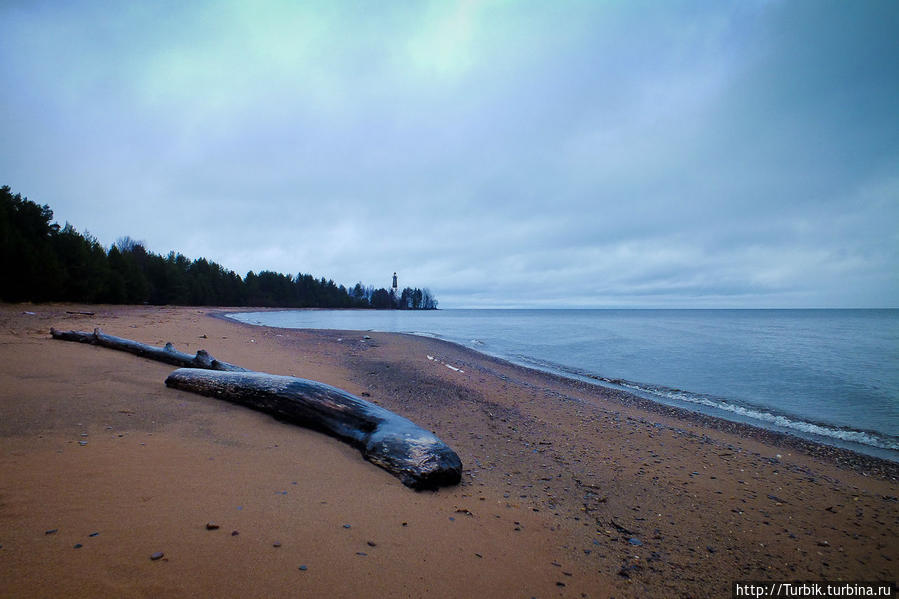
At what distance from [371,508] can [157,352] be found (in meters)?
7.94

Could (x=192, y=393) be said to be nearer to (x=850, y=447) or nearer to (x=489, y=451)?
(x=489, y=451)

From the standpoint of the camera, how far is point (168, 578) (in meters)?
2.11

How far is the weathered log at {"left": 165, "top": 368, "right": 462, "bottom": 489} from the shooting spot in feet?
13.5

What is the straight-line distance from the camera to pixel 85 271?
1347 inches

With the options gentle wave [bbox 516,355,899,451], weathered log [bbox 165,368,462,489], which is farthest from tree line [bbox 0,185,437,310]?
gentle wave [bbox 516,355,899,451]

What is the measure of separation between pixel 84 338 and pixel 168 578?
35.3 ft

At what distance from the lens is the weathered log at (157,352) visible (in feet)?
25.0

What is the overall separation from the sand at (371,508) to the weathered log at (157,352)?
76 cm

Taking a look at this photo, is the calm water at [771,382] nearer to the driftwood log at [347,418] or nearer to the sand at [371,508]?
the sand at [371,508]

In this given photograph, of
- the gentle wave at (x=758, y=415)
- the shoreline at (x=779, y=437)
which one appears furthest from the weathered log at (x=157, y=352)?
the gentle wave at (x=758, y=415)

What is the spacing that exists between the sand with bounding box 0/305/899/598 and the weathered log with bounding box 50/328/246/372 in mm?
755

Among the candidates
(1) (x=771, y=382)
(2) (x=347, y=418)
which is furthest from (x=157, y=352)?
(1) (x=771, y=382)

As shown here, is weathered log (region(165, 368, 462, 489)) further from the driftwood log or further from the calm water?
the calm water

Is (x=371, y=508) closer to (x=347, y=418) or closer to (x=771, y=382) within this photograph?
(x=347, y=418)
